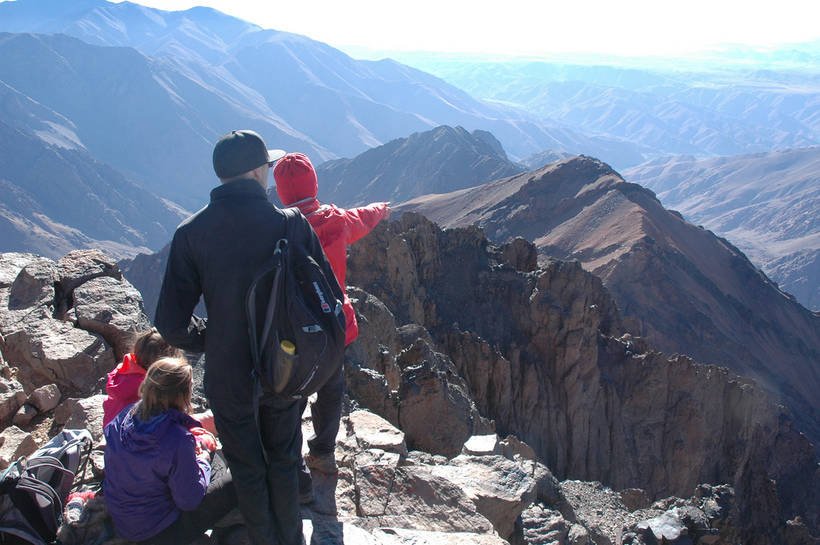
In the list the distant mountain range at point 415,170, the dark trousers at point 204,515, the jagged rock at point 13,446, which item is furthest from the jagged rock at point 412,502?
the distant mountain range at point 415,170

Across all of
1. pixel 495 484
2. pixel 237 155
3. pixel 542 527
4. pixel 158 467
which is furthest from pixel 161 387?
pixel 542 527

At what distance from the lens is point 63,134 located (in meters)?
146

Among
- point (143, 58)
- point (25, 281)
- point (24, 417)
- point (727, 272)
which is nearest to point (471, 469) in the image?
point (24, 417)

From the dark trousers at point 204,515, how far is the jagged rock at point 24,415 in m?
3.30

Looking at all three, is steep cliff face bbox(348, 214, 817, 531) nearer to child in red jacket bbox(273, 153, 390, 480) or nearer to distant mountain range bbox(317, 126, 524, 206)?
child in red jacket bbox(273, 153, 390, 480)

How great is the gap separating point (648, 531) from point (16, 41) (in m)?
199

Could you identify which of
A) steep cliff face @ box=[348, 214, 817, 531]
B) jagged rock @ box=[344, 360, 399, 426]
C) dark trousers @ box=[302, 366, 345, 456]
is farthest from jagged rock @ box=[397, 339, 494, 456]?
steep cliff face @ box=[348, 214, 817, 531]

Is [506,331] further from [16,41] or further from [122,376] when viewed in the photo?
[16,41]

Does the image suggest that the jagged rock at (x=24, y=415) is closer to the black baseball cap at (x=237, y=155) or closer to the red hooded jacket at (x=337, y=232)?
the red hooded jacket at (x=337, y=232)

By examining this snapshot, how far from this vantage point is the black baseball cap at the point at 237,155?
338cm

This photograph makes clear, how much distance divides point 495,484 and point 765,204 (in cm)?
16457

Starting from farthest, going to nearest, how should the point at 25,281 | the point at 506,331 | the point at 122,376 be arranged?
the point at 506,331 → the point at 25,281 → the point at 122,376

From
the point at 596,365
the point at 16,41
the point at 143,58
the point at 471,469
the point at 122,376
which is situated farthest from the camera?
the point at 143,58

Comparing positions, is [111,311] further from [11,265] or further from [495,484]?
[495,484]
